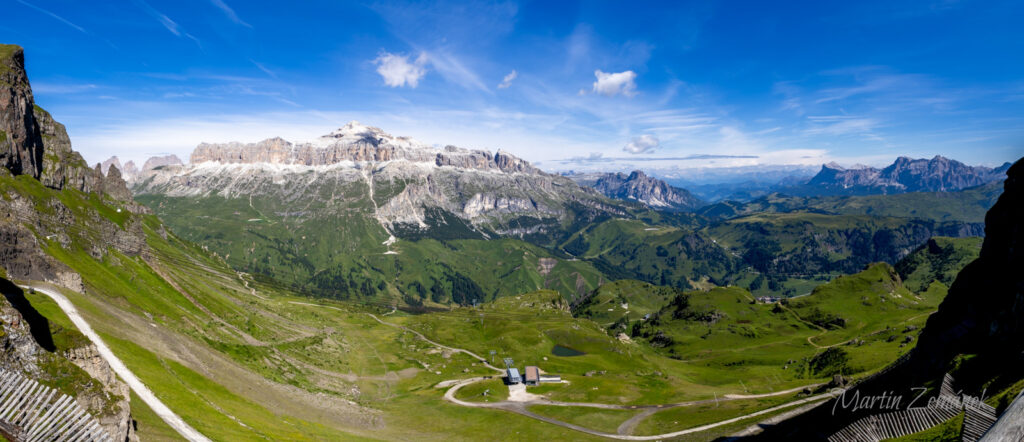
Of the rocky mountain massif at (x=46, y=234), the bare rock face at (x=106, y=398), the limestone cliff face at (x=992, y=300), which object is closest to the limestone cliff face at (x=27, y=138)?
the rocky mountain massif at (x=46, y=234)

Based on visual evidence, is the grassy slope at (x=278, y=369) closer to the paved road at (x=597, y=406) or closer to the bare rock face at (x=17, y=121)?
the paved road at (x=597, y=406)

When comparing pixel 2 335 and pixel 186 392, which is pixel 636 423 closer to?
pixel 186 392

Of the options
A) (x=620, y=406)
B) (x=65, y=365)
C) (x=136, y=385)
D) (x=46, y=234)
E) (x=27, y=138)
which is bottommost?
(x=620, y=406)

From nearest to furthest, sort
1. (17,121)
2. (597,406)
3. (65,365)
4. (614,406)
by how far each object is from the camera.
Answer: (65,365), (614,406), (597,406), (17,121)

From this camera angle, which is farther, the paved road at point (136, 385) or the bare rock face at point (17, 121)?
the bare rock face at point (17, 121)

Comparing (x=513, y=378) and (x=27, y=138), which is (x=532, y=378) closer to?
(x=513, y=378)

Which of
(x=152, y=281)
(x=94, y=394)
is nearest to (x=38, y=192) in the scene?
(x=152, y=281)

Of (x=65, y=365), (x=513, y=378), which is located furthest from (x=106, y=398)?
(x=513, y=378)
